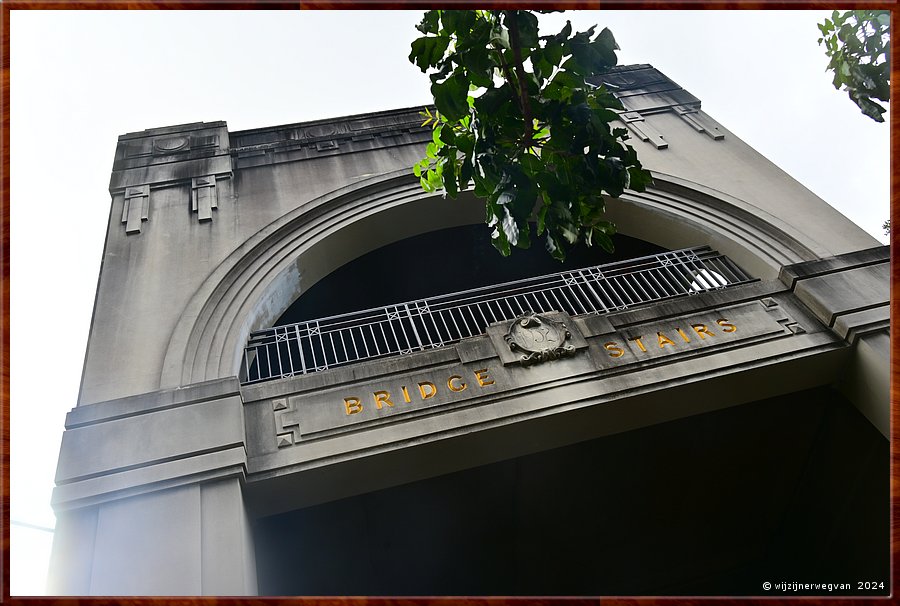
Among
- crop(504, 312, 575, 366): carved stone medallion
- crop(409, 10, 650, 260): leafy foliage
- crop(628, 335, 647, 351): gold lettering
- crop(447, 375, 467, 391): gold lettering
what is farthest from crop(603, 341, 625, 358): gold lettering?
crop(409, 10, 650, 260): leafy foliage

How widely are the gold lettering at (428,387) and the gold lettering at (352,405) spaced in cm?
67

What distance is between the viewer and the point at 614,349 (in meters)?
7.64

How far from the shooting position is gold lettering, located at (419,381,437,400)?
720 centimetres

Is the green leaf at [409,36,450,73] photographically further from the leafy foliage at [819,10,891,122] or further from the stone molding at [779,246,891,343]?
the stone molding at [779,246,891,343]

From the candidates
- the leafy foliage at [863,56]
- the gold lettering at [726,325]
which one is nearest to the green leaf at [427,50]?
the leafy foliage at [863,56]

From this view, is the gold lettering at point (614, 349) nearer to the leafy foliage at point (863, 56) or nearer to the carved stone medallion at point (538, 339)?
the carved stone medallion at point (538, 339)

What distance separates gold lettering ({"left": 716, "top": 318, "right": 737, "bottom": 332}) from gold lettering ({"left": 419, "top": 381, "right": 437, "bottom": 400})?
344 centimetres

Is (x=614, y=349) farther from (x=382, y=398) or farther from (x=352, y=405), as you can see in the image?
(x=352, y=405)

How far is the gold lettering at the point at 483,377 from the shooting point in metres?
7.31

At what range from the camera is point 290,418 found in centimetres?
697

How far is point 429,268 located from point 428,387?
4.81 meters

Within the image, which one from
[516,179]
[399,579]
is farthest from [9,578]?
[399,579]

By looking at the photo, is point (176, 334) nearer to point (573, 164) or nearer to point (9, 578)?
point (9, 578)

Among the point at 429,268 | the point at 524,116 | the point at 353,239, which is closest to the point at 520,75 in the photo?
the point at 524,116
